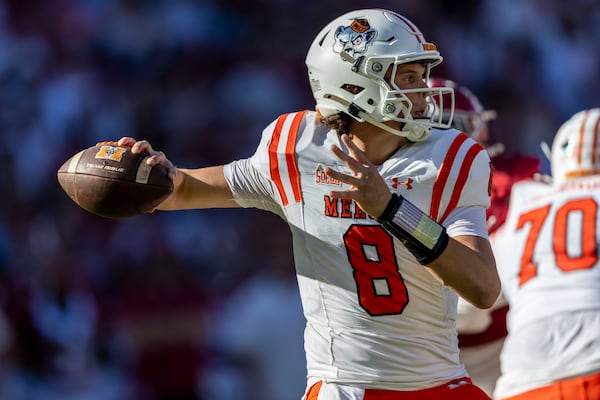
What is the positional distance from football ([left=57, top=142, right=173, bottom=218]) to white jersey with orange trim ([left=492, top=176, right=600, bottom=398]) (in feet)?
5.90

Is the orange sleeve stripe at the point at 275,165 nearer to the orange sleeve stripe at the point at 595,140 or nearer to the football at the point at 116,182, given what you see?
the football at the point at 116,182

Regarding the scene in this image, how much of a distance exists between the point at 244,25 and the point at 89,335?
3196mm

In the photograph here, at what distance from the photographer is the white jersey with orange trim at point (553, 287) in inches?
169

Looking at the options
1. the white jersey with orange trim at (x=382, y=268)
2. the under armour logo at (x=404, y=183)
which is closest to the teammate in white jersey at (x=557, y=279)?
the white jersey with orange trim at (x=382, y=268)

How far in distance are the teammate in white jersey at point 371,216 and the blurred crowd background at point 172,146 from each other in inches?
96.7

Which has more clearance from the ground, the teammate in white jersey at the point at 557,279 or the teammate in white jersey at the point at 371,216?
the teammate in white jersey at the point at 371,216

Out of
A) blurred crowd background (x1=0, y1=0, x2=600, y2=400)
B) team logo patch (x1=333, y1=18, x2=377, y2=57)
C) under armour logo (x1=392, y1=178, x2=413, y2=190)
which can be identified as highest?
team logo patch (x1=333, y1=18, x2=377, y2=57)

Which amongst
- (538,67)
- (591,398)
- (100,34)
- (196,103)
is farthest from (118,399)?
(538,67)

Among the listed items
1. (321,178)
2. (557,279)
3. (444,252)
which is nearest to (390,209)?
(444,252)

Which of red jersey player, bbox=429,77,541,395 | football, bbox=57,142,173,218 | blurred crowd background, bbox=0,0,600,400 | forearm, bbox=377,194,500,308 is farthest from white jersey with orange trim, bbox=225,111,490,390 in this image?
blurred crowd background, bbox=0,0,600,400

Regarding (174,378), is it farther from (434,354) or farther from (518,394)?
(434,354)

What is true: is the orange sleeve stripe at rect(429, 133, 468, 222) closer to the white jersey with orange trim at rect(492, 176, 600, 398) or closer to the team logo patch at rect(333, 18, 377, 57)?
the team logo patch at rect(333, 18, 377, 57)

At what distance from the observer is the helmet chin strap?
→ 10.8 feet

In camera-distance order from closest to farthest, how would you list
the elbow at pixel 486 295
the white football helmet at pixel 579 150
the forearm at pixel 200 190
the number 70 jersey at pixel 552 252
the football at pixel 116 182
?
1. the elbow at pixel 486 295
2. the football at pixel 116 182
3. the forearm at pixel 200 190
4. the number 70 jersey at pixel 552 252
5. the white football helmet at pixel 579 150
